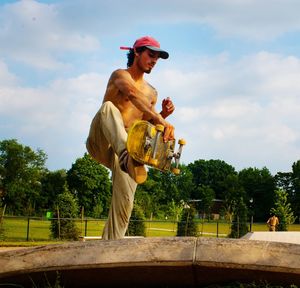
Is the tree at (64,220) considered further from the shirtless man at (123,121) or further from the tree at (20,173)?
the tree at (20,173)

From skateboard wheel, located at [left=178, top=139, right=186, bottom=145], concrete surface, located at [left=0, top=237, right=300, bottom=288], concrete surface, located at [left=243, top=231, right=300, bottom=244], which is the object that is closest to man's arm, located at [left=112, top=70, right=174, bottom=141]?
skateboard wheel, located at [left=178, top=139, right=186, bottom=145]

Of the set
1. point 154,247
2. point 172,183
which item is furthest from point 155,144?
point 172,183

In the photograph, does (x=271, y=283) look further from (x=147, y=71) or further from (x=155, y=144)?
(x=147, y=71)

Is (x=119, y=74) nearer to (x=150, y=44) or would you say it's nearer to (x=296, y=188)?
(x=150, y=44)

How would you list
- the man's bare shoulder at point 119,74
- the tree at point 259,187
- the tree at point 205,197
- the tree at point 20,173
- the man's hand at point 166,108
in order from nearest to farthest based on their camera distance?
the man's bare shoulder at point 119,74, the man's hand at point 166,108, the tree at point 20,173, the tree at point 259,187, the tree at point 205,197

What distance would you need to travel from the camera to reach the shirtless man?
4.88m

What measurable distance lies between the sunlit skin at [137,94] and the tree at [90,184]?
55.1 metres

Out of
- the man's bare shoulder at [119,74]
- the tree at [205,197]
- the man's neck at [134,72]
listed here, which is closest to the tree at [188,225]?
the man's neck at [134,72]

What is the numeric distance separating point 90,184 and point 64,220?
3650cm

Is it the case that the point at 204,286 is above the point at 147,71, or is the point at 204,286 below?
below

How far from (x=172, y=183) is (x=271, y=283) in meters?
81.8

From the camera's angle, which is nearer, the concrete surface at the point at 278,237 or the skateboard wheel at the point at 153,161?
the skateboard wheel at the point at 153,161

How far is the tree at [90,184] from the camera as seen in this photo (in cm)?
6088

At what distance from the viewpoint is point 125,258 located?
12.6 feet
